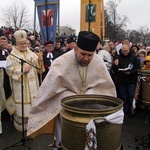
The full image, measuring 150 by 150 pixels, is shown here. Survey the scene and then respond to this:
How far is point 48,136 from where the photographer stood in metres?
4.99

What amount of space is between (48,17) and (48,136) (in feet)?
14.2

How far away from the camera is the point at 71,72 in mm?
2875

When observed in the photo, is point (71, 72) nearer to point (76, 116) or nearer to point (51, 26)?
point (76, 116)

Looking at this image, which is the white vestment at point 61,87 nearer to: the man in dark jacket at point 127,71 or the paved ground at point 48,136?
the paved ground at point 48,136

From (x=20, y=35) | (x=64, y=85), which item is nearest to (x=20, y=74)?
(x=20, y=35)

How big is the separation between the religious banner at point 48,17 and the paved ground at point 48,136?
3.17m

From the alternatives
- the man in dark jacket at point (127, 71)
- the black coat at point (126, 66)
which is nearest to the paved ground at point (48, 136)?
the man in dark jacket at point (127, 71)

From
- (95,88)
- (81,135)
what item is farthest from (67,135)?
(95,88)

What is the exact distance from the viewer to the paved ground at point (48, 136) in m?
4.50

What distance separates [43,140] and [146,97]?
2.09 meters

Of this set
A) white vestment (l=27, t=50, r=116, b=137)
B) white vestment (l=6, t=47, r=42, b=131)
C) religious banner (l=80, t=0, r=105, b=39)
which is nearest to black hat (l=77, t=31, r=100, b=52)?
white vestment (l=27, t=50, r=116, b=137)

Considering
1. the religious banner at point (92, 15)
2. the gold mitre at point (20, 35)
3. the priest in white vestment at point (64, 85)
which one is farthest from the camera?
the religious banner at point (92, 15)

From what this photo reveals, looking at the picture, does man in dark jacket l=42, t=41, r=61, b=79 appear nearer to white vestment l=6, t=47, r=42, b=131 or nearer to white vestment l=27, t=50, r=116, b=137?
white vestment l=6, t=47, r=42, b=131

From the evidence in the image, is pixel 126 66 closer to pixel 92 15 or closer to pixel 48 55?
pixel 48 55
